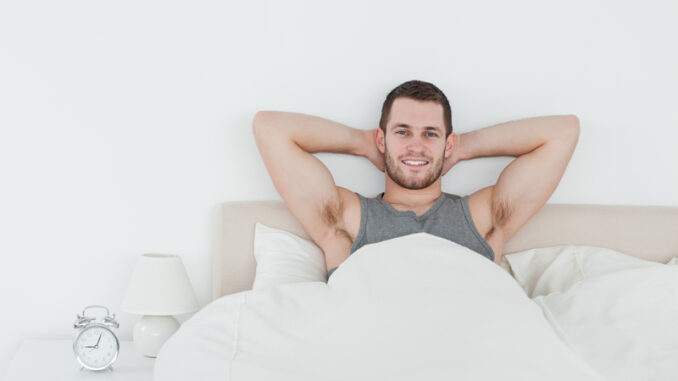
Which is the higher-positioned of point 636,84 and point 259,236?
point 636,84

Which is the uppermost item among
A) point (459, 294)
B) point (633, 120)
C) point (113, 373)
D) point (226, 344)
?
point (633, 120)

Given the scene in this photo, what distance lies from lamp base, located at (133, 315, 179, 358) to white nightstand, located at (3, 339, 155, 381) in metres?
0.04

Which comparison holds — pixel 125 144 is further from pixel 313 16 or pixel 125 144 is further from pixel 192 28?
pixel 313 16

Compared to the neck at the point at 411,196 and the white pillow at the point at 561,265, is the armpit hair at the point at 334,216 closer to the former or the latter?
the neck at the point at 411,196

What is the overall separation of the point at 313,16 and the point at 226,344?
123 centimetres

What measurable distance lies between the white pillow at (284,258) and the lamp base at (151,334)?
0.28 m

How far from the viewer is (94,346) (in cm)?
170

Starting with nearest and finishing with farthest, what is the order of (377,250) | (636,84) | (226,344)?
(226,344) < (377,250) < (636,84)

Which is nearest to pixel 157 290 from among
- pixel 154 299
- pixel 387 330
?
pixel 154 299

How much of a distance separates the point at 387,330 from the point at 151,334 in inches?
33.0

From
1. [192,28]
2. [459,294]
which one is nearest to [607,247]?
[459,294]

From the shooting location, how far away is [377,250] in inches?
59.1

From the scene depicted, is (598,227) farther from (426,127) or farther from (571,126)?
(426,127)

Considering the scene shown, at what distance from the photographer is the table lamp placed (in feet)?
5.86
